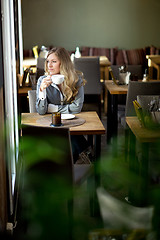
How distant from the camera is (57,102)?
3664mm

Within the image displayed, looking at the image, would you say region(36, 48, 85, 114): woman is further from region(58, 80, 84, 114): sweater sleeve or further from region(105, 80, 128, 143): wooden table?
region(105, 80, 128, 143): wooden table

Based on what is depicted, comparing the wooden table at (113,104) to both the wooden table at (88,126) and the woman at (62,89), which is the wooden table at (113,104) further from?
the wooden table at (88,126)

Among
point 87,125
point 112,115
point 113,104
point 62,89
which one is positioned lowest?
point 112,115

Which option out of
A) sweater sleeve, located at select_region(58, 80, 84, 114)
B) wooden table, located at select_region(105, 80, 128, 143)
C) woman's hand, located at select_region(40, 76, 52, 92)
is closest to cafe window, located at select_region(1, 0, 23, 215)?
woman's hand, located at select_region(40, 76, 52, 92)

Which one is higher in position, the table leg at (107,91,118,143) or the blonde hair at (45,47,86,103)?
the blonde hair at (45,47,86,103)

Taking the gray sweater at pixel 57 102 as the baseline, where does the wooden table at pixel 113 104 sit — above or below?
below

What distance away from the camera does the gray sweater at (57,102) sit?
11.2 ft

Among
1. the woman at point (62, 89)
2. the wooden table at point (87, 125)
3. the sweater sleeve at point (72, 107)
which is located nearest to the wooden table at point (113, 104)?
the woman at point (62, 89)

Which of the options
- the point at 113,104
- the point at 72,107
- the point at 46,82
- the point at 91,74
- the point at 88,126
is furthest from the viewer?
the point at 91,74

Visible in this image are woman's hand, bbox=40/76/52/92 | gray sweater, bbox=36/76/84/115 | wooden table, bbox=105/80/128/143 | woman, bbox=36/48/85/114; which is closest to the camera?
woman's hand, bbox=40/76/52/92

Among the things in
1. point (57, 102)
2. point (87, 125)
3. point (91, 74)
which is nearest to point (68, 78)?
point (57, 102)

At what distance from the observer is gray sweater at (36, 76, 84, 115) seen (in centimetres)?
342

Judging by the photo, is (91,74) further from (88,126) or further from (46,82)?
(88,126)

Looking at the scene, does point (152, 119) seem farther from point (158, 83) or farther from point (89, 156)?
point (158, 83)
